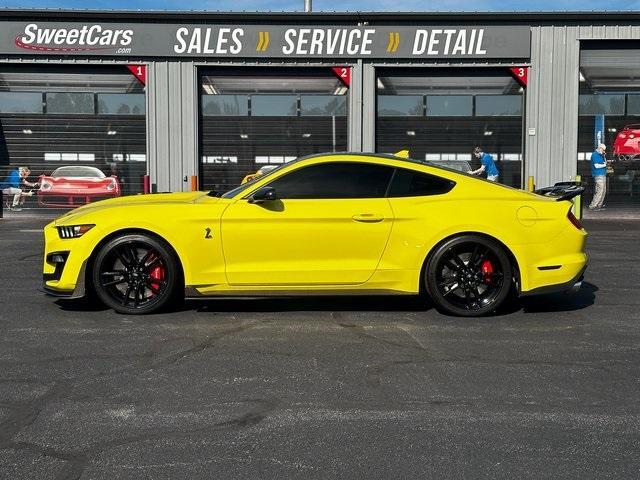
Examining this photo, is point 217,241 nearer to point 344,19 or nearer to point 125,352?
point 125,352

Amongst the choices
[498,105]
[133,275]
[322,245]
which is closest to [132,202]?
[133,275]

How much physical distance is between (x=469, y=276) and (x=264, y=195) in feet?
6.29

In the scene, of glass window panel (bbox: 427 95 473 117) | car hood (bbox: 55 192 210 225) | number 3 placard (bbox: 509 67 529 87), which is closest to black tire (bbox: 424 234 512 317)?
car hood (bbox: 55 192 210 225)

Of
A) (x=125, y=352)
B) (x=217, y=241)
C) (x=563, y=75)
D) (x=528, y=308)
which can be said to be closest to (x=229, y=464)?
(x=125, y=352)

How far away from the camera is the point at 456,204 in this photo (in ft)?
20.3

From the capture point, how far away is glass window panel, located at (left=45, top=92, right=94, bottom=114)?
19.1 m

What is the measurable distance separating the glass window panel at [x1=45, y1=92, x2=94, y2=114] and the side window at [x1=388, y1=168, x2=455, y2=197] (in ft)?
49.0

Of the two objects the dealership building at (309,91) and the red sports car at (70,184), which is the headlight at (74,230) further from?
the red sports car at (70,184)

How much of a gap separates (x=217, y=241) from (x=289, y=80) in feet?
45.4

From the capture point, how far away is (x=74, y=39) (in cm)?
1866

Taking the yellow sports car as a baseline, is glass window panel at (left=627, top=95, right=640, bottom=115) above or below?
above

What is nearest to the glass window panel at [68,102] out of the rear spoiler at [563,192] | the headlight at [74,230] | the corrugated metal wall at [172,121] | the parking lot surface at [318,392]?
the corrugated metal wall at [172,121]

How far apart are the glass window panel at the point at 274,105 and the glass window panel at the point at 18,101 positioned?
5.82 meters

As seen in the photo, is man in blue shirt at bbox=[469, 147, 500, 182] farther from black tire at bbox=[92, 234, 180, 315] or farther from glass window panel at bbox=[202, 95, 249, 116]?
black tire at bbox=[92, 234, 180, 315]
